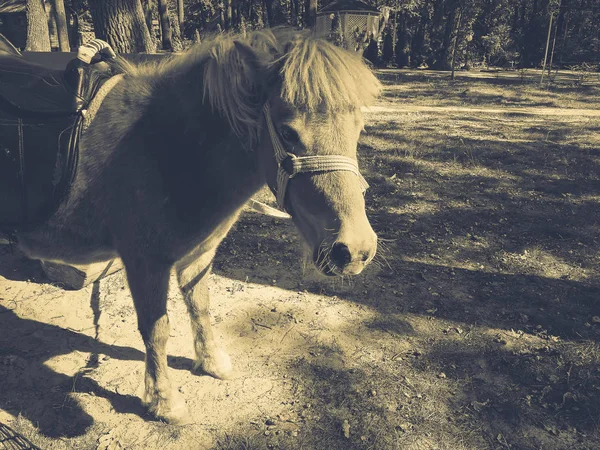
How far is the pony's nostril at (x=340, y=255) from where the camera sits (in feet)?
6.86

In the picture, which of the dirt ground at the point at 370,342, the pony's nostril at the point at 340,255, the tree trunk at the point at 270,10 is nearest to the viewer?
the pony's nostril at the point at 340,255

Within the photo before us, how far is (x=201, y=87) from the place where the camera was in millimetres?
2678

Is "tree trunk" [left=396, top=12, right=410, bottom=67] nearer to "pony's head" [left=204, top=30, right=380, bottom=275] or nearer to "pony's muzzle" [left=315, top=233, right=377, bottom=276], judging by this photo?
"pony's head" [left=204, top=30, right=380, bottom=275]

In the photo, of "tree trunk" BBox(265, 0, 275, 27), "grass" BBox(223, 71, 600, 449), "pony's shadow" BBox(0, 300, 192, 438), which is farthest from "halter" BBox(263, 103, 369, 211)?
"tree trunk" BBox(265, 0, 275, 27)

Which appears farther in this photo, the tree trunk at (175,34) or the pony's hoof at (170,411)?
the tree trunk at (175,34)

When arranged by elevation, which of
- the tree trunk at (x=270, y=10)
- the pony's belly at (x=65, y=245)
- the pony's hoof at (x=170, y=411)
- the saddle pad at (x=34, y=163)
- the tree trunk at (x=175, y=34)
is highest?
the tree trunk at (x=270, y=10)

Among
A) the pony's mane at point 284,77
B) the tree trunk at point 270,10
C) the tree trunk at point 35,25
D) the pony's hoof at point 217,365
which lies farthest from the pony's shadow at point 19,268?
the tree trunk at point 270,10

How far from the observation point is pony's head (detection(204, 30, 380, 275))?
2152mm

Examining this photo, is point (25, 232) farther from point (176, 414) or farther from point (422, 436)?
point (422, 436)

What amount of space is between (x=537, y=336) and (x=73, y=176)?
14.2 feet

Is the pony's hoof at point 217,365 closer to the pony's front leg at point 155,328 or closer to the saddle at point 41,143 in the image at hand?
the pony's front leg at point 155,328

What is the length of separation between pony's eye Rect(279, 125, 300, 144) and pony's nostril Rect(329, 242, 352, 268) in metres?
0.59

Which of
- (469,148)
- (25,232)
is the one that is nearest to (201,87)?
(25,232)

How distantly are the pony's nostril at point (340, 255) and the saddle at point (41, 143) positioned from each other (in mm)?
1892
